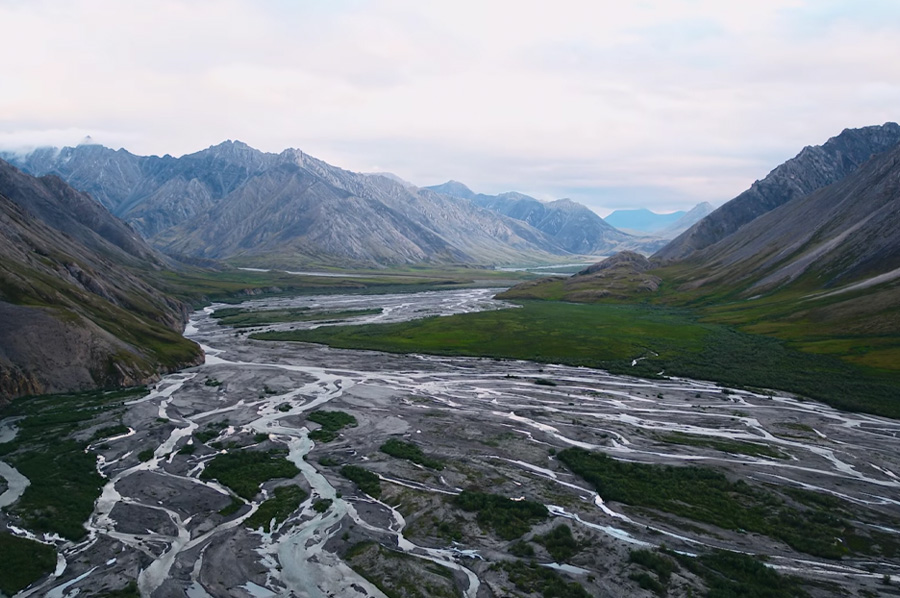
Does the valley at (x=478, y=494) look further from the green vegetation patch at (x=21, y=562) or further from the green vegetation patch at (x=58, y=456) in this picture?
the green vegetation patch at (x=58, y=456)

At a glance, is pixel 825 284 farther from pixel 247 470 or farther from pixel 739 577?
pixel 247 470

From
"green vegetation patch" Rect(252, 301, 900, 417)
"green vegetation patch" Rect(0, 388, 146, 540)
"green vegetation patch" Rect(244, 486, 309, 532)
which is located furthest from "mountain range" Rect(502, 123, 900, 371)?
"green vegetation patch" Rect(0, 388, 146, 540)

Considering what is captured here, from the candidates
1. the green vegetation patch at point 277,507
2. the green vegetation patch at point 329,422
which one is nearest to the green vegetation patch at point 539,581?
the green vegetation patch at point 277,507

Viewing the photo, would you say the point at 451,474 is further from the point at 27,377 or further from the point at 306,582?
the point at 27,377

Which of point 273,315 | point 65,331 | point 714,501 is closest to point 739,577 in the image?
point 714,501

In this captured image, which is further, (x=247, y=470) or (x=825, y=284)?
(x=825, y=284)

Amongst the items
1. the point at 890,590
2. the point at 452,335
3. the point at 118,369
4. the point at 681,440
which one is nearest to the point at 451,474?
the point at 681,440
